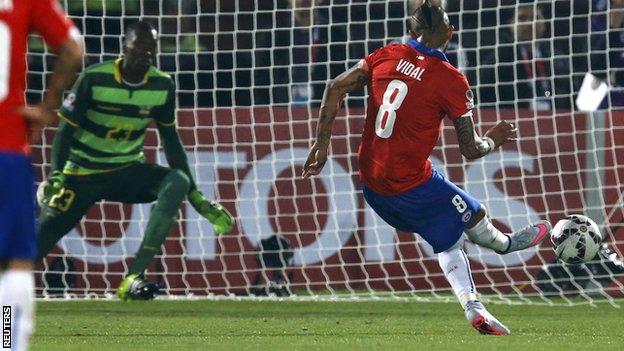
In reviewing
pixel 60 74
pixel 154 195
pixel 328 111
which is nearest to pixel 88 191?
pixel 154 195

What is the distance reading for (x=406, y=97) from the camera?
7793 mm

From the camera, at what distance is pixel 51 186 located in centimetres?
933

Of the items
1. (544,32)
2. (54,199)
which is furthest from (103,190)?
(544,32)

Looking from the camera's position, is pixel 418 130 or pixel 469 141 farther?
pixel 418 130

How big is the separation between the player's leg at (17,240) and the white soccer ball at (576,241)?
4.67 meters

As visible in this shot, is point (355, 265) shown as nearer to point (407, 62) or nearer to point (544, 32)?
point (544, 32)

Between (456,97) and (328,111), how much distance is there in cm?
67

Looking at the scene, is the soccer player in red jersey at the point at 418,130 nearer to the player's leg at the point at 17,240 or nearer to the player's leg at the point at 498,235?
the player's leg at the point at 498,235

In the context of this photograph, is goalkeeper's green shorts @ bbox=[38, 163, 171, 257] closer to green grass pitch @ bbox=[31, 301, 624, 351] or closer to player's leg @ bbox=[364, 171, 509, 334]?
green grass pitch @ bbox=[31, 301, 624, 351]

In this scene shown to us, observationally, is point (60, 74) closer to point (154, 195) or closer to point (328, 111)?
point (328, 111)

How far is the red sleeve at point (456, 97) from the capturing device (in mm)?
7707

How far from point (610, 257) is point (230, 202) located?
2.98 m

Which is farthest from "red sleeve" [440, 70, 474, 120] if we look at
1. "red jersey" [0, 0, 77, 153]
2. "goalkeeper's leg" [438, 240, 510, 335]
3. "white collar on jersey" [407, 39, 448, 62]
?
"red jersey" [0, 0, 77, 153]

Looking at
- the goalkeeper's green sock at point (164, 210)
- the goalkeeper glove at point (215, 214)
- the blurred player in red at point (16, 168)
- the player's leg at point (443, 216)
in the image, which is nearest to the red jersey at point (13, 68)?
the blurred player in red at point (16, 168)
